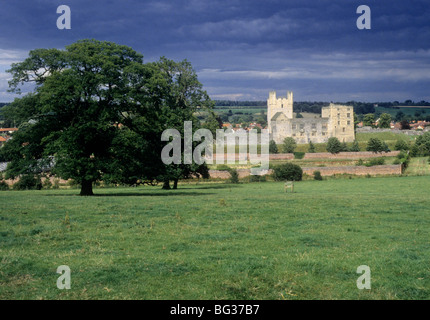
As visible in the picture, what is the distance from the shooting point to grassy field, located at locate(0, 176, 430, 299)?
8367 mm

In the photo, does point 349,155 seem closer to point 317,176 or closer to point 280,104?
point 317,176

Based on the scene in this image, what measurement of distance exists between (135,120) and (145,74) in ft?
11.3

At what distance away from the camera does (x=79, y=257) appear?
34.5ft

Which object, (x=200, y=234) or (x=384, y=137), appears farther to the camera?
(x=384, y=137)

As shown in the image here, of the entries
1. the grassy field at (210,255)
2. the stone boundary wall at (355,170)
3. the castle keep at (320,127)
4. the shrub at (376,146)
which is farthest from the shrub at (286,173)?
the castle keep at (320,127)

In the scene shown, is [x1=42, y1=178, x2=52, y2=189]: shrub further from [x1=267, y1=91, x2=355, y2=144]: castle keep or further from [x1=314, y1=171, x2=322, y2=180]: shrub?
[x1=267, y1=91, x2=355, y2=144]: castle keep

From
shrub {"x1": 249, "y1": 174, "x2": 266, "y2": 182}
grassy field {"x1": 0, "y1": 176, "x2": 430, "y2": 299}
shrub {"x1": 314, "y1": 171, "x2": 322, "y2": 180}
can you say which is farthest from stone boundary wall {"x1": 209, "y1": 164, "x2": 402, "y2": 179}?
grassy field {"x1": 0, "y1": 176, "x2": 430, "y2": 299}

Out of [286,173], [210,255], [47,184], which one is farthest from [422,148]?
[210,255]

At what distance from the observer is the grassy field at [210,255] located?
837 centimetres

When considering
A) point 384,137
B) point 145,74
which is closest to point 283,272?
point 145,74

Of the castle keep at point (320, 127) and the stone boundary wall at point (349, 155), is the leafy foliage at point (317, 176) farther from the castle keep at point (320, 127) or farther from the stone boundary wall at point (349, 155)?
the castle keep at point (320, 127)

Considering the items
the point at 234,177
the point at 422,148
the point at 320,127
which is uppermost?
the point at 320,127

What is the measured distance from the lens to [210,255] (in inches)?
423
